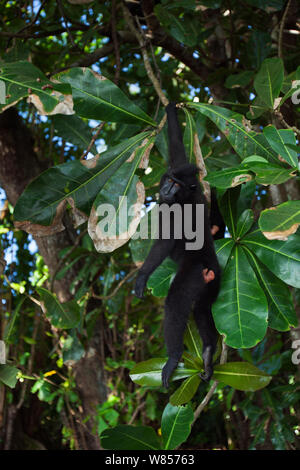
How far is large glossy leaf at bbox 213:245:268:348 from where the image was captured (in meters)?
1.56

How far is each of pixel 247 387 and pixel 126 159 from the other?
0.97 m

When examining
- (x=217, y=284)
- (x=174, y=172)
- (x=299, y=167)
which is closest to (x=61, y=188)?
(x=174, y=172)

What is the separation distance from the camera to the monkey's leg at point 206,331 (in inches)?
72.1

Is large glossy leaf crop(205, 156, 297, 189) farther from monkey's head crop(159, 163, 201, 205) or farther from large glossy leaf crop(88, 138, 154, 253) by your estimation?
large glossy leaf crop(88, 138, 154, 253)

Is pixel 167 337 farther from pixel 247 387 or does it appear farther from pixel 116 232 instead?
pixel 116 232

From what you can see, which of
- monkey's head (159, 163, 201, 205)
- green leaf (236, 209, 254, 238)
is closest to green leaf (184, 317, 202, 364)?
green leaf (236, 209, 254, 238)

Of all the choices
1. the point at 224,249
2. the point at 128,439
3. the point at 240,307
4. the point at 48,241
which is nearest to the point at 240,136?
the point at 224,249

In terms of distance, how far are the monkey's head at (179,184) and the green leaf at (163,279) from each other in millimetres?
321

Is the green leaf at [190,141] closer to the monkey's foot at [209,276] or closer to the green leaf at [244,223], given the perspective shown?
the green leaf at [244,223]

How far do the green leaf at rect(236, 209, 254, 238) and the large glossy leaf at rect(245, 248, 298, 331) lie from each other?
0.07m

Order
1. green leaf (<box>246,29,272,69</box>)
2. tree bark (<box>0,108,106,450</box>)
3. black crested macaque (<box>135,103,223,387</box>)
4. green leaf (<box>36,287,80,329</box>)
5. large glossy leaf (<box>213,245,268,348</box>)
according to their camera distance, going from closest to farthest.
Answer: large glossy leaf (<box>213,245,268,348</box>) < black crested macaque (<box>135,103,223,387</box>) < green leaf (<box>36,287,80,329</box>) < green leaf (<box>246,29,272,69</box>) < tree bark (<box>0,108,106,450</box>)

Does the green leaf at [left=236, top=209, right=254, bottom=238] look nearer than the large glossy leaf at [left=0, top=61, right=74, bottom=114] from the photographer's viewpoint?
No

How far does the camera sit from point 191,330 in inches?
78.3

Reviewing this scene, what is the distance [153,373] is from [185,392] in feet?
0.53
